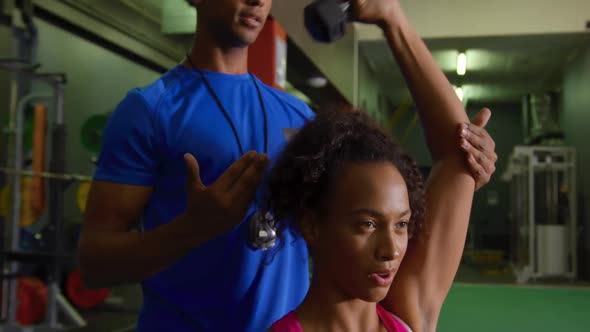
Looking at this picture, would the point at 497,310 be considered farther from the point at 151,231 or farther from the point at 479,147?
the point at 151,231

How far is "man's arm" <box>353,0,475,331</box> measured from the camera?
0.79 metres

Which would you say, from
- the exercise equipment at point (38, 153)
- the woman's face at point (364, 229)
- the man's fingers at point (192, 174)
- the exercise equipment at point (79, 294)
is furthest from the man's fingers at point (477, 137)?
the exercise equipment at point (79, 294)

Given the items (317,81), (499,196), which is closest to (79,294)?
(317,81)

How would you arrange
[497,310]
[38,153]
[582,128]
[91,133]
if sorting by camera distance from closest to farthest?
[38,153]
[91,133]
[497,310]
[582,128]

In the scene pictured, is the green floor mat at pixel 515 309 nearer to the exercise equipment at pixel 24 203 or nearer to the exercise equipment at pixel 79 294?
the exercise equipment at pixel 79 294

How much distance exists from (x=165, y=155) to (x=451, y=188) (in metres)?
0.39

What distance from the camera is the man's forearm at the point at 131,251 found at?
2.24ft

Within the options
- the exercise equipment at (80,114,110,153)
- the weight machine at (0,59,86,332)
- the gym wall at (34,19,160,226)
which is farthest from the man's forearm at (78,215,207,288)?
the gym wall at (34,19,160,226)

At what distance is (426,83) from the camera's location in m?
0.79

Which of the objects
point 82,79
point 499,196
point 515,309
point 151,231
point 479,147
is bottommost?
point 515,309

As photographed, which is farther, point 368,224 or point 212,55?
point 212,55

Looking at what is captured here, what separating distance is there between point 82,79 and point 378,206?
5245mm

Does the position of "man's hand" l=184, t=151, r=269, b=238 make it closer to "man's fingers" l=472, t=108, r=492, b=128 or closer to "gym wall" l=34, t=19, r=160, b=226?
"man's fingers" l=472, t=108, r=492, b=128

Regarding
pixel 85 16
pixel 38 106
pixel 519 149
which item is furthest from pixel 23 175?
pixel 519 149
